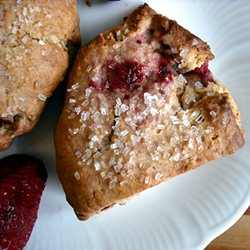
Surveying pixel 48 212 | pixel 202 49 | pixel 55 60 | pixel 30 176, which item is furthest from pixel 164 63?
pixel 48 212

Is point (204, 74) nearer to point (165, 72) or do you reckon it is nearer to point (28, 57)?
point (165, 72)

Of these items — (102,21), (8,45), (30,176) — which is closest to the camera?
(8,45)

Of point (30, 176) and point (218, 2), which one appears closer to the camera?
point (30, 176)

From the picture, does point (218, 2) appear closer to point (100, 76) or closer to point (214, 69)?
point (214, 69)

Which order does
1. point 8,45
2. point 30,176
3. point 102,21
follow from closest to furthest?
point 8,45 → point 30,176 → point 102,21

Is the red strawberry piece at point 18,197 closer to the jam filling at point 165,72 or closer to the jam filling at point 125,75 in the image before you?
the jam filling at point 125,75

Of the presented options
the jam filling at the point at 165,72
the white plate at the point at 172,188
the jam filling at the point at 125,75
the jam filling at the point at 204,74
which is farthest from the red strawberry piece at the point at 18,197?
the jam filling at the point at 204,74

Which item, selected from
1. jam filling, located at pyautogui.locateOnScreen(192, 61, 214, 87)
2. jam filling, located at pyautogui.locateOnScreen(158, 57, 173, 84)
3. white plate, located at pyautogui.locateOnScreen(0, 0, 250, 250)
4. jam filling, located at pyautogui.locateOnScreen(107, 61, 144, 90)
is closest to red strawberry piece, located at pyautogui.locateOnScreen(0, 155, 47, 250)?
white plate, located at pyautogui.locateOnScreen(0, 0, 250, 250)
